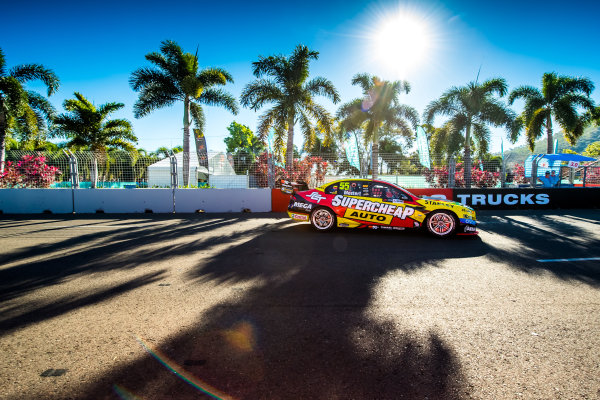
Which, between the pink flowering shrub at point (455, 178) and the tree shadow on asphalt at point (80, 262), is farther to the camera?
the pink flowering shrub at point (455, 178)

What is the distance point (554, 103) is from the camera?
23219 mm

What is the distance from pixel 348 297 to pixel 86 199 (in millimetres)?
12557

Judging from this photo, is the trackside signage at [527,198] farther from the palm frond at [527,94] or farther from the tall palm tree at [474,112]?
the palm frond at [527,94]

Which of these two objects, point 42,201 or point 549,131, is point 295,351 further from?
point 549,131

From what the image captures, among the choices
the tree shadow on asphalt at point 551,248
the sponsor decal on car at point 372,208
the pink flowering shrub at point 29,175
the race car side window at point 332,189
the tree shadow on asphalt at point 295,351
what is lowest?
the tree shadow on asphalt at point 295,351

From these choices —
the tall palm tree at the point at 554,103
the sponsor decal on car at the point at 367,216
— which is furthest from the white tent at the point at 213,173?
the tall palm tree at the point at 554,103

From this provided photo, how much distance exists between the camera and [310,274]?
4.39 metres

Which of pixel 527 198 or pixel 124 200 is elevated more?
pixel 527 198

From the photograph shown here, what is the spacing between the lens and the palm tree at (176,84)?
19.0 metres

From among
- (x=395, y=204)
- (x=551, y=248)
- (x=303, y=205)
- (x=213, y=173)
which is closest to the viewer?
(x=551, y=248)

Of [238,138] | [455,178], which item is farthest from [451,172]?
[238,138]

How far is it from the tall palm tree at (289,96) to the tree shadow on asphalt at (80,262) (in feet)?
34.2

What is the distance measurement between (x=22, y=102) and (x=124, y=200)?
997 centimetres

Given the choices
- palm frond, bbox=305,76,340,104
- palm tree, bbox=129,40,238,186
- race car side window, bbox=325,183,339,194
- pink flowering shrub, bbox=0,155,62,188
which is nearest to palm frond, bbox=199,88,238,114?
palm tree, bbox=129,40,238,186
